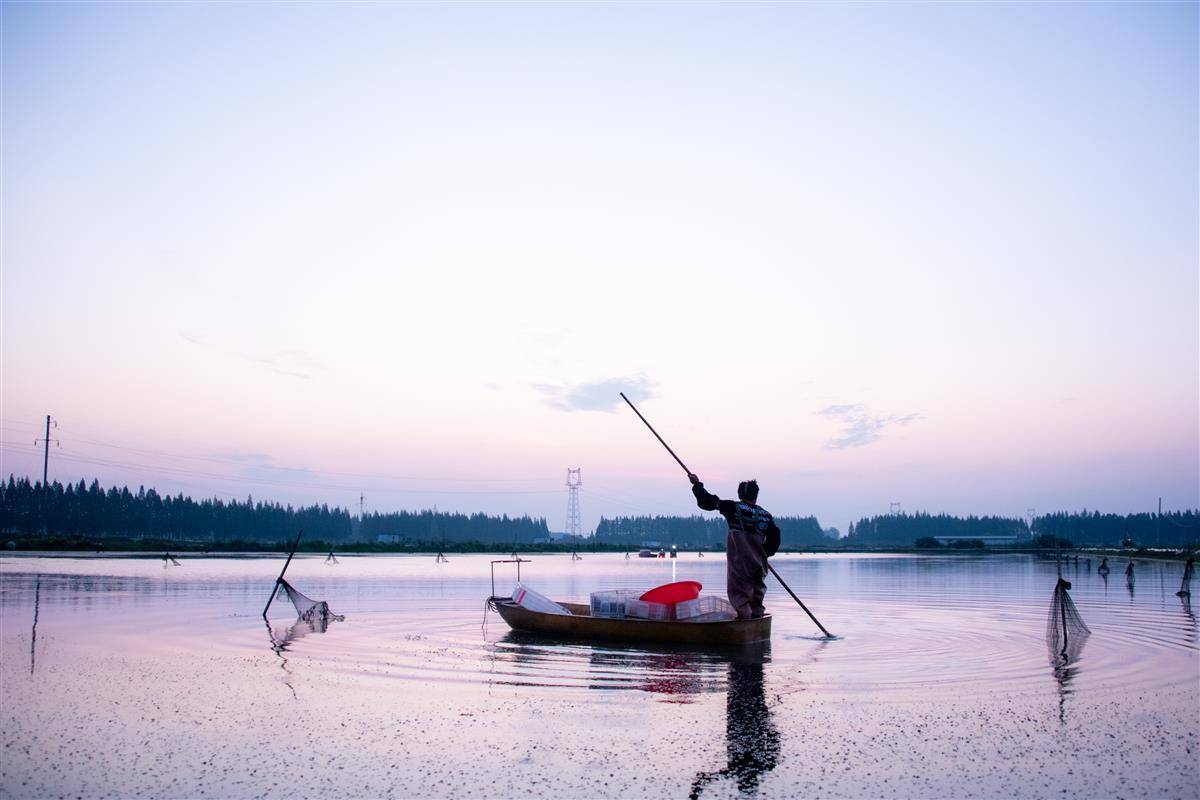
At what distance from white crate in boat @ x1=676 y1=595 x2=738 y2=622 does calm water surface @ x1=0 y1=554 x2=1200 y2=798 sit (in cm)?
133

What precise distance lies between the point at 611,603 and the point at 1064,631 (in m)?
9.87

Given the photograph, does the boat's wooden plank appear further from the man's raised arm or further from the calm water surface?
the man's raised arm

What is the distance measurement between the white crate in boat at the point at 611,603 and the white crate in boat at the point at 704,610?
54.4 inches

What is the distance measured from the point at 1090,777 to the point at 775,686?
579 centimetres

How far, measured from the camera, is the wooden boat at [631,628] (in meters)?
19.5

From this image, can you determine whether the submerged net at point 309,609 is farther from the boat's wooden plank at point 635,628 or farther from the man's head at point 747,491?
the man's head at point 747,491

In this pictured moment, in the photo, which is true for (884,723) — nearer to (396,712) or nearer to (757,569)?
(396,712)

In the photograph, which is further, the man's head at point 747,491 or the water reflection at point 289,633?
the man's head at point 747,491

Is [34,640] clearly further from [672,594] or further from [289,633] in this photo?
[672,594]

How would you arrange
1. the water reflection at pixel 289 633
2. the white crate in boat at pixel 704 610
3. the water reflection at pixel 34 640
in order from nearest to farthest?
1. the water reflection at pixel 34 640
2. the water reflection at pixel 289 633
3. the white crate in boat at pixel 704 610

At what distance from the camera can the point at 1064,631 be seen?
19.9 m

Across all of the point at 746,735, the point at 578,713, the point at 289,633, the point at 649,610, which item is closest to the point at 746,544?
the point at 649,610

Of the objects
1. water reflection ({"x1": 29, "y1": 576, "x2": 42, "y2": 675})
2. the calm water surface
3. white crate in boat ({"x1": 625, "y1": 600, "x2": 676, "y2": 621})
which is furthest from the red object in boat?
water reflection ({"x1": 29, "y1": 576, "x2": 42, "y2": 675})

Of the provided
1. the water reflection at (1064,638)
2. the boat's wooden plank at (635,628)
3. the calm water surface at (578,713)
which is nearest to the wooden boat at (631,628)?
the boat's wooden plank at (635,628)
